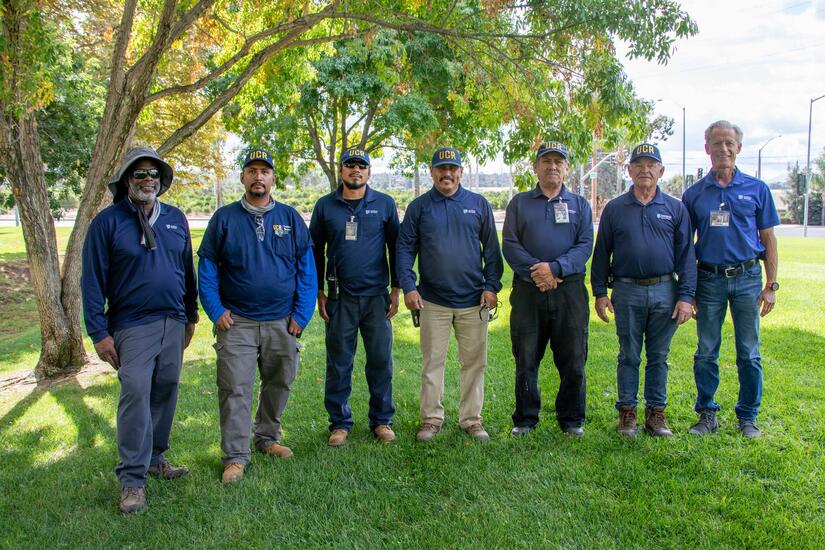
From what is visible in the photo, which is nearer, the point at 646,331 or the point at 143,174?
the point at 143,174

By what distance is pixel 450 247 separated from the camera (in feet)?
15.5

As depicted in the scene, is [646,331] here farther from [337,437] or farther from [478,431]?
[337,437]

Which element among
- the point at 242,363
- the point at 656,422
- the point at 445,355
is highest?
the point at 242,363

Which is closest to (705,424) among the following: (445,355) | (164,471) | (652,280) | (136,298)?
(652,280)

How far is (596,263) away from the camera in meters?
4.89

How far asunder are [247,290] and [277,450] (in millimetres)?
1244

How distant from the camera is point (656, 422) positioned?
4727 mm

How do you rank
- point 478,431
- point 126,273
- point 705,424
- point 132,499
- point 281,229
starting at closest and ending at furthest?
1. point 132,499
2. point 126,273
3. point 281,229
4. point 705,424
5. point 478,431

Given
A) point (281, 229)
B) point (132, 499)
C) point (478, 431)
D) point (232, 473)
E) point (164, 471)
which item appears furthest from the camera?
point (478, 431)

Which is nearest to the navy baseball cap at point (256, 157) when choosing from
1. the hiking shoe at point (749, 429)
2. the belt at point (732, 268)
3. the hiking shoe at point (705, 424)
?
the belt at point (732, 268)

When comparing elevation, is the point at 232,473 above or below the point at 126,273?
below

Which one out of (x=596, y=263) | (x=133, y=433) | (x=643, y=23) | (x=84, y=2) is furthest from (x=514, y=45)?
(x=84, y=2)

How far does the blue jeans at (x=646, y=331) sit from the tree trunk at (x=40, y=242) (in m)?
6.14

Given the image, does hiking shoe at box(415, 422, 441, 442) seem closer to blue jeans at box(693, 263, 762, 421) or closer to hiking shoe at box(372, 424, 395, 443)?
hiking shoe at box(372, 424, 395, 443)
